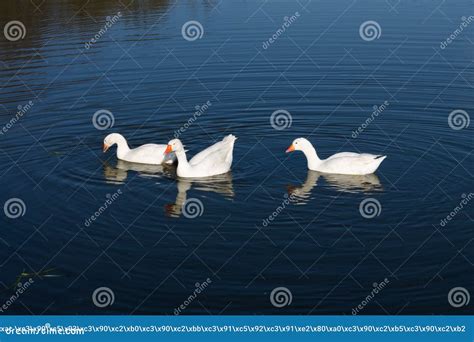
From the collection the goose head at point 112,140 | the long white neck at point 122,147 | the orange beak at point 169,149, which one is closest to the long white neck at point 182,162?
the orange beak at point 169,149

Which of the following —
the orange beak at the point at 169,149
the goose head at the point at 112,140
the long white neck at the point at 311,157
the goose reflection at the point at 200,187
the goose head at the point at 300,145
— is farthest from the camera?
the goose head at the point at 112,140

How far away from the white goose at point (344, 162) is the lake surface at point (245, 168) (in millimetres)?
224

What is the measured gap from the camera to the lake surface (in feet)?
48.6

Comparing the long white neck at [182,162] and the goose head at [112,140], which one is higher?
the long white neck at [182,162]

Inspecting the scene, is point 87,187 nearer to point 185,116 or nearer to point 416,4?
point 185,116

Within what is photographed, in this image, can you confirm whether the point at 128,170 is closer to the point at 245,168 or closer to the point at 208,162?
the point at 208,162

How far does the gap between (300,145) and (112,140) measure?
4.63 m

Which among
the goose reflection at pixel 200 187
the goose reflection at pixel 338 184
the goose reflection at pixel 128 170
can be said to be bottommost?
the goose reflection at pixel 128 170

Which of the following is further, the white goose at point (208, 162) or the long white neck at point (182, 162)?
the long white neck at point (182, 162)

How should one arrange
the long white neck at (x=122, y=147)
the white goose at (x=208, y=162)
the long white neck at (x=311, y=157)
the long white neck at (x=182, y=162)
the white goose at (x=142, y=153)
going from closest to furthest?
the white goose at (x=208, y=162), the long white neck at (x=182, y=162), the long white neck at (x=311, y=157), the white goose at (x=142, y=153), the long white neck at (x=122, y=147)

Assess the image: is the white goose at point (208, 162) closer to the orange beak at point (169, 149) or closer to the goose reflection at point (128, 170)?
the orange beak at point (169, 149)

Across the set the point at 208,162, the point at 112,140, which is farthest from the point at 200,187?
the point at 112,140

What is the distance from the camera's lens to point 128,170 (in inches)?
815

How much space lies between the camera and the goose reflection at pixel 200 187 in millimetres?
18041
